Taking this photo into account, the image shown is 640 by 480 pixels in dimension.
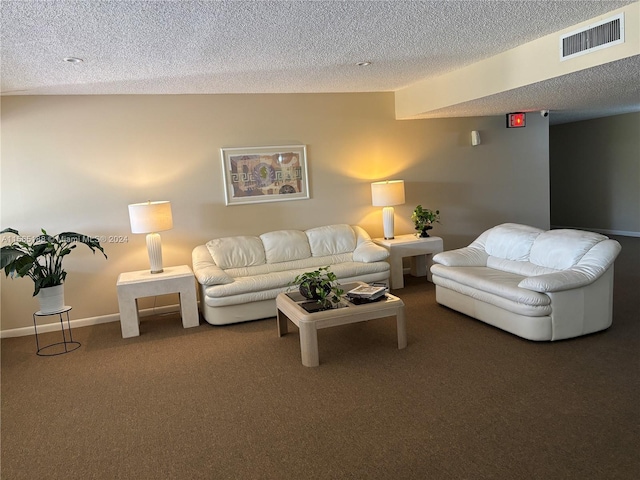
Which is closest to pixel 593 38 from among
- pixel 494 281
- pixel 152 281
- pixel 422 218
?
pixel 494 281

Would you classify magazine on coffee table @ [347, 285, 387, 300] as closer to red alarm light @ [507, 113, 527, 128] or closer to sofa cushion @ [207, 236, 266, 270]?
sofa cushion @ [207, 236, 266, 270]

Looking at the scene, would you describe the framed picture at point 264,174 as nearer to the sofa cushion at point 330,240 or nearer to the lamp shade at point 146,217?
the sofa cushion at point 330,240

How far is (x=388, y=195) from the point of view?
6082 mm

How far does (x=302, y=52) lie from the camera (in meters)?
3.96

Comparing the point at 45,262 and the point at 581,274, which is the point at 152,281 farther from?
the point at 581,274

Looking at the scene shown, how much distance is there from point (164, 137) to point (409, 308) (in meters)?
3.20

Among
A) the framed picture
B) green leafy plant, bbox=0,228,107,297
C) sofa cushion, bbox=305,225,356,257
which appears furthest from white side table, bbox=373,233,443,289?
green leafy plant, bbox=0,228,107,297

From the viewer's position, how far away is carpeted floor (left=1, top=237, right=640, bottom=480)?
2.55 meters

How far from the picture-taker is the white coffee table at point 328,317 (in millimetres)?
3770

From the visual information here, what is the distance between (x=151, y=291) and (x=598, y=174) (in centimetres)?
815

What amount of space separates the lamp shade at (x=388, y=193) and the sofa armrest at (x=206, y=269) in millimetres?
2130

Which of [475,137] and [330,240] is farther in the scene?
[475,137]

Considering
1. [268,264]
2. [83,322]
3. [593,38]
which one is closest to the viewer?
[593,38]

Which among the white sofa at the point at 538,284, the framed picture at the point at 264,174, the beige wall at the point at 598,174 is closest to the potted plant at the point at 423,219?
the white sofa at the point at 538,284
